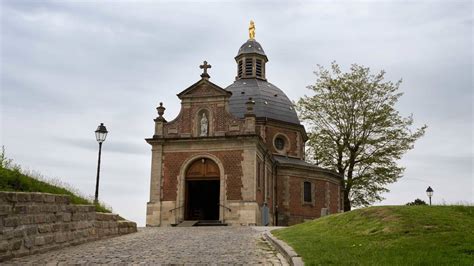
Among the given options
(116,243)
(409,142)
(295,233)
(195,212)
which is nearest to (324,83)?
(409,142)

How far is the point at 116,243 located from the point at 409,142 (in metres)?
29.9

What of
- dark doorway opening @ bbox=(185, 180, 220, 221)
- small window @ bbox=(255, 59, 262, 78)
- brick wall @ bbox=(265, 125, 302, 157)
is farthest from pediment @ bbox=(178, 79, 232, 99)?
small window @ bbox=(255, 59, 262, 78)

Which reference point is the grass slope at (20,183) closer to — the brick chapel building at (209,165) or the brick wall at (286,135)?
the brick chapel building at (209,165)

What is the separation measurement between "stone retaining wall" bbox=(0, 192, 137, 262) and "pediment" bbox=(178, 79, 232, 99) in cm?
1555

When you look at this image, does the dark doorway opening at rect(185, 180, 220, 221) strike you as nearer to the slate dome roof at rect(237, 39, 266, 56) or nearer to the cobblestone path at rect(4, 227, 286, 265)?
the cobblestone path at rect(4, 227, 286, 265)

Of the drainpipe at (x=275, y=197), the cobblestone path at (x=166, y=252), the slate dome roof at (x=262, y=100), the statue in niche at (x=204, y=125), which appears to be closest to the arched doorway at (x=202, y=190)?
the statue in niche at (x=204, y=125)

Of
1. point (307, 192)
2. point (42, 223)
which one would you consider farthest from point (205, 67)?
point (42, 223)

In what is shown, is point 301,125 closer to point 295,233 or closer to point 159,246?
point 295,233

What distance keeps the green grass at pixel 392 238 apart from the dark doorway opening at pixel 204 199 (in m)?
15.6

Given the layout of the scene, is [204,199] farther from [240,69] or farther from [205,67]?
[240,69]

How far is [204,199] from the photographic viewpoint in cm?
3409

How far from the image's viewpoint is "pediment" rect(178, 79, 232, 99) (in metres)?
31.2

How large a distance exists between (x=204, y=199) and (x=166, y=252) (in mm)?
21199

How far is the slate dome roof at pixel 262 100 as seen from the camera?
40.1 metres
